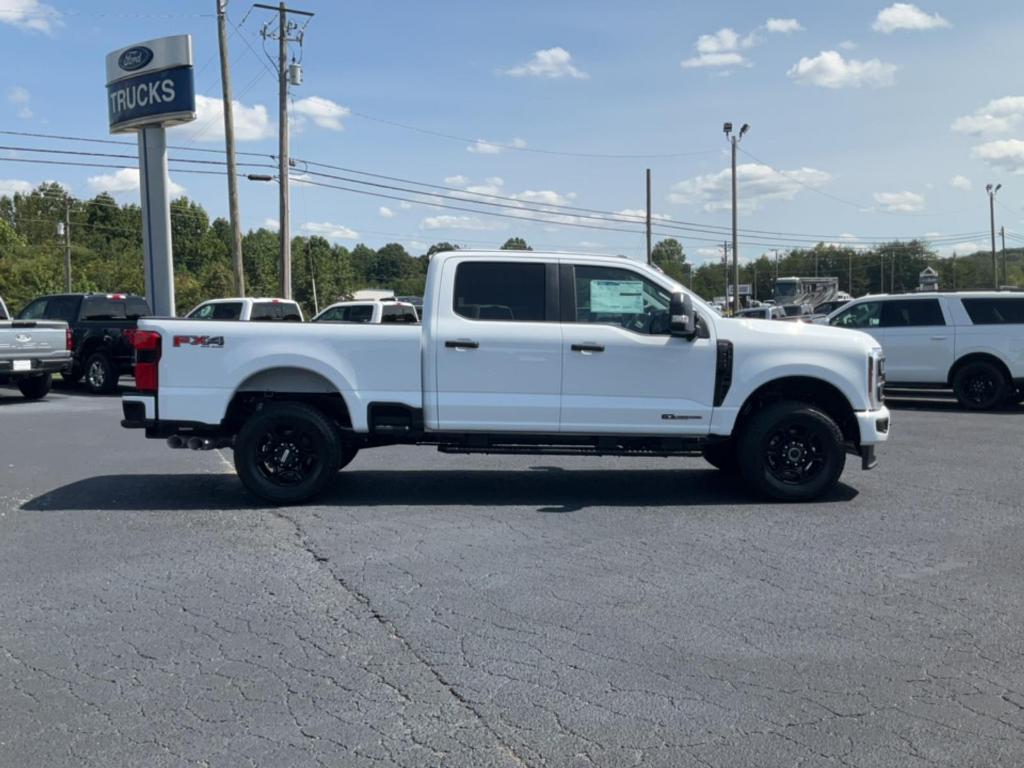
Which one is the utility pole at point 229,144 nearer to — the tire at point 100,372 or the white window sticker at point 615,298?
the tire at point 100,372

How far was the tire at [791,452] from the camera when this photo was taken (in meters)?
8.08

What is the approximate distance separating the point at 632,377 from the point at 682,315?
66 centimetres

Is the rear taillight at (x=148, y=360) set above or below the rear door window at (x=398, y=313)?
below

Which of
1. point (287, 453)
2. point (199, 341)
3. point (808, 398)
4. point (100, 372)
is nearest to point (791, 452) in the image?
point (808, 398)

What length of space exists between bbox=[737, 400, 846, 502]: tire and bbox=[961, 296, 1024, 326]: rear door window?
29.9 ft

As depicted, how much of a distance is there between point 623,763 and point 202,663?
84.8 inches

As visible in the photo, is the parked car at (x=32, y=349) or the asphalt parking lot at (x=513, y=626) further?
the parked car at (x=32, y=349)

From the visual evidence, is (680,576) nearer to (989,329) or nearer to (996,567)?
(996,567)

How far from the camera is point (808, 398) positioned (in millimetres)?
8469

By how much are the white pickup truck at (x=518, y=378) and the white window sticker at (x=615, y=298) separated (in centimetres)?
1

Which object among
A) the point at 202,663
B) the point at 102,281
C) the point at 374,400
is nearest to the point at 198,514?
the point at 374,400

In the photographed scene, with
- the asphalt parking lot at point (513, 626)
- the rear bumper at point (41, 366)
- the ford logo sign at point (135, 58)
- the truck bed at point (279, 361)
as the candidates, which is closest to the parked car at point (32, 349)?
the rear bumper at point (41, 366)

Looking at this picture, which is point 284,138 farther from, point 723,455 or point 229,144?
point 723,455

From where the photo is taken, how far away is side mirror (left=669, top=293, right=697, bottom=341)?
7.77 metres
